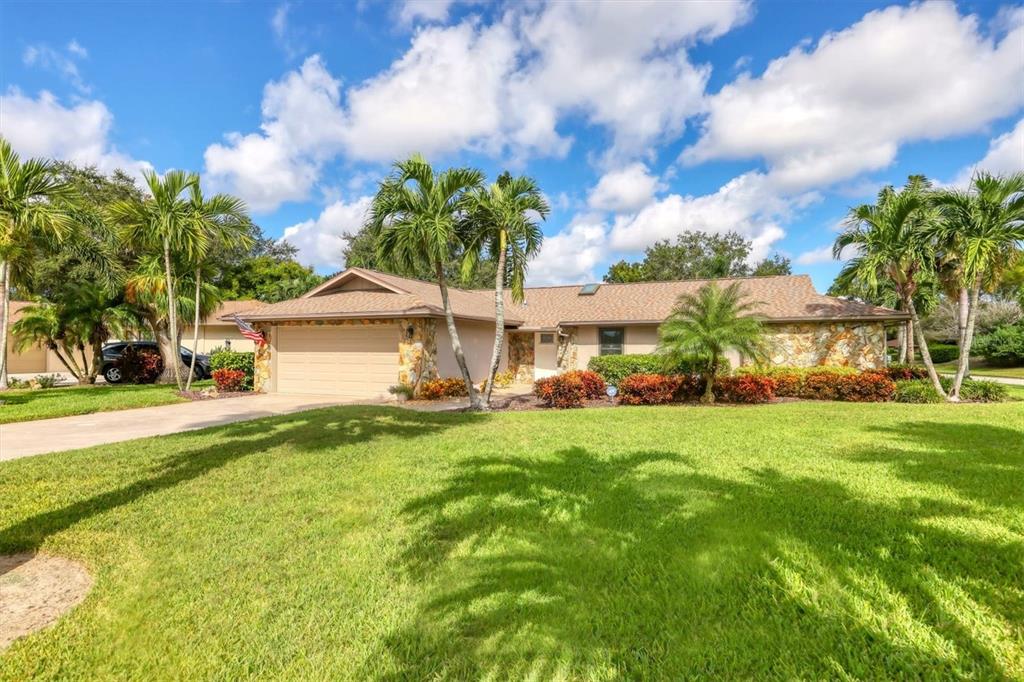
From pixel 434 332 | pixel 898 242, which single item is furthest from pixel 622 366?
pixel 898 242

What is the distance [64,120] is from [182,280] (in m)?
5.53

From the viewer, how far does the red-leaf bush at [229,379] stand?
617 inches

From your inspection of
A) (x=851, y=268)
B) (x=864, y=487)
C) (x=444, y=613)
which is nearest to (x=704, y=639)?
(x=444, y=613)

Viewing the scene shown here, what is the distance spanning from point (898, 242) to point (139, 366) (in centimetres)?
2706

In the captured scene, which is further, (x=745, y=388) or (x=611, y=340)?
(x=611, y=340)

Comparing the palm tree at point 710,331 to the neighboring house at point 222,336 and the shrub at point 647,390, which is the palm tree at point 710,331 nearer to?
the shrub at point 647,390

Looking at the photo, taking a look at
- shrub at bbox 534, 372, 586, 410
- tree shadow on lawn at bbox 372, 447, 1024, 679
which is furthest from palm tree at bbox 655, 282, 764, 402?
tree shadow on lawn at bbox 372, 447, 1024, 679

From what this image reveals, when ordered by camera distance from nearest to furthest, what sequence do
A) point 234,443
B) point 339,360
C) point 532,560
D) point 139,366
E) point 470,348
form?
point 532,560, point 234,443, point 339,360, point 470,348, point 139,366

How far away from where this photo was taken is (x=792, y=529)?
4094 mm

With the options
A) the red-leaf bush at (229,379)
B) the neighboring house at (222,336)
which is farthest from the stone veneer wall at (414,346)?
the neighboring house at (222,336)

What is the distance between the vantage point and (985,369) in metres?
27.6

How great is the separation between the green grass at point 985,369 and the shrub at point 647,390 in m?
19.6

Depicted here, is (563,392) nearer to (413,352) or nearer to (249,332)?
(413,352)

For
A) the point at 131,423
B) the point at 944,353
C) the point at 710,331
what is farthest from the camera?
the point at 944,353
